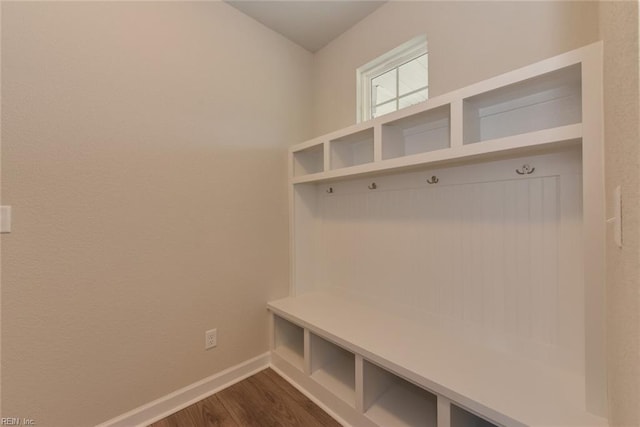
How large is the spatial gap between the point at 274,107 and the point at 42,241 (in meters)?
1.62

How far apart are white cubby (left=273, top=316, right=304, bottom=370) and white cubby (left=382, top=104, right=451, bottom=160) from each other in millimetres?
1501

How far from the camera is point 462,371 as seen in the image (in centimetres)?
114

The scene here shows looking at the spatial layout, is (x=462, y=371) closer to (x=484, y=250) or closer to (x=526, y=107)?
(x=484, y=250)

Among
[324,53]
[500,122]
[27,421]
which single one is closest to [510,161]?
[500,122]

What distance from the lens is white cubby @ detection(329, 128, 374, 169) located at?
1.90m

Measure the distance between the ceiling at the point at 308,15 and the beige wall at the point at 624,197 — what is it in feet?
5.11

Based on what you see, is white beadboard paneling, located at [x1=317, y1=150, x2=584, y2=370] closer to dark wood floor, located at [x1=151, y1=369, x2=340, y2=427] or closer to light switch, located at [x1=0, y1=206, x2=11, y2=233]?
dark wood floor, located at [x1=151, y1=369, x2=340, y2=427]

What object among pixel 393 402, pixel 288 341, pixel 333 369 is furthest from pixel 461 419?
pixel 288 341

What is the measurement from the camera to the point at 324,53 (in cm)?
234

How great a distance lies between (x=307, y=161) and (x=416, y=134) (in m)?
0.97

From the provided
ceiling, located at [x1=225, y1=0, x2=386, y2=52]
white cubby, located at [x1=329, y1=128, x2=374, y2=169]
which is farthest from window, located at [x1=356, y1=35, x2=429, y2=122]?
ceiling, located at [x1=225, y1=0, x2=386, y2=52]

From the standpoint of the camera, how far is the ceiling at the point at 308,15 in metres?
1.87

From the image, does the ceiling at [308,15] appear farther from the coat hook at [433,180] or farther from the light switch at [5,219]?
the light switch at [5,219]

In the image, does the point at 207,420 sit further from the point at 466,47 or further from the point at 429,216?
the point at 466,47
